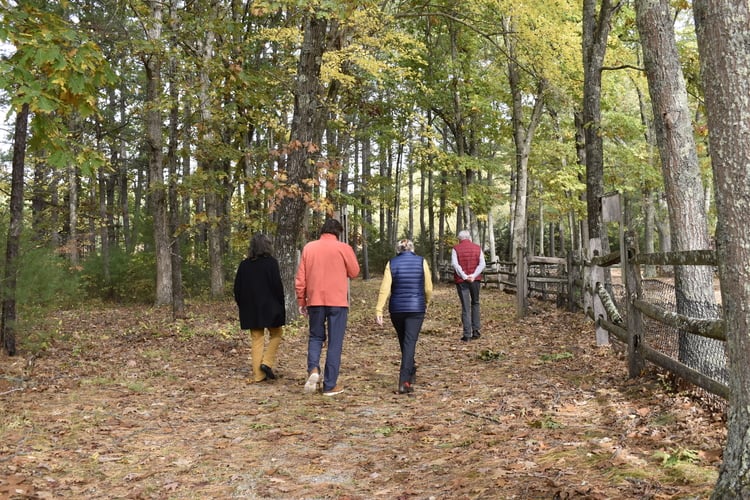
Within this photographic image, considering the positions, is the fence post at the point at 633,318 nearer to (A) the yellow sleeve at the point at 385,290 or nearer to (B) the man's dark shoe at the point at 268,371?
(A) the yellow sleeve at the point at 385,290

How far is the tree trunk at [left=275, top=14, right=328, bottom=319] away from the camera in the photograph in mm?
12055

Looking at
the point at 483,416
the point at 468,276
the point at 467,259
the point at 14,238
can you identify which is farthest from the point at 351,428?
the point at 467,259

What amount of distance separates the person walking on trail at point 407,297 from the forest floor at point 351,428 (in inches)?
24.2

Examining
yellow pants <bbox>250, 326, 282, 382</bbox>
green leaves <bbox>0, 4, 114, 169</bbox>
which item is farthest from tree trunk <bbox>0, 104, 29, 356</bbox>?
yellow pants <bbox>250, 326, 282, 382</bbox>

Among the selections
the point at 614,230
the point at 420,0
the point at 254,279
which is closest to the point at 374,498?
the point at 254,279

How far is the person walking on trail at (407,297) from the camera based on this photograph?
768 centimetres

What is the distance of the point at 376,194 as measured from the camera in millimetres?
30703

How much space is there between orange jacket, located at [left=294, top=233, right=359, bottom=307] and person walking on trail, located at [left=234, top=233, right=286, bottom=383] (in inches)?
23.5

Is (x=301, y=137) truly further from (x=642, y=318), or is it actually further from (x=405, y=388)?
(x=642, y=318)

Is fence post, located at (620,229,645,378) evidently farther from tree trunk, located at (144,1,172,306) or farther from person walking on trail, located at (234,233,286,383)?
tree trunk, located at (144,1,172,306)

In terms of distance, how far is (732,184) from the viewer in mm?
2938

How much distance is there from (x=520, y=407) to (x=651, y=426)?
147cm

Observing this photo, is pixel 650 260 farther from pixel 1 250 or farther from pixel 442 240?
pixel 442 240

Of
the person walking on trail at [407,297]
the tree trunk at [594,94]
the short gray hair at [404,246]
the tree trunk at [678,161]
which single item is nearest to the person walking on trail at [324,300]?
the person walking on trail at [407,297]
